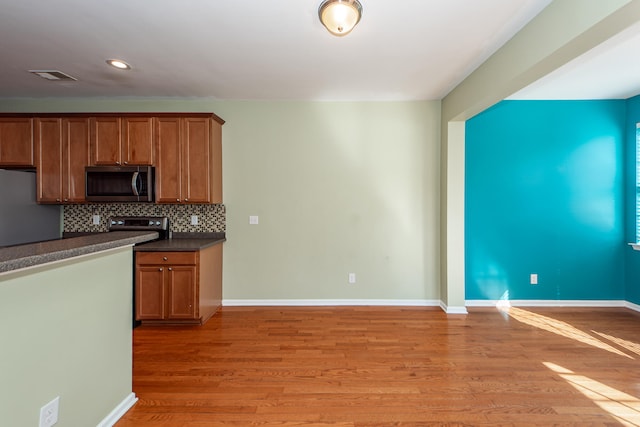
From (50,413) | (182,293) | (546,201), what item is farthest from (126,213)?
(546,201)

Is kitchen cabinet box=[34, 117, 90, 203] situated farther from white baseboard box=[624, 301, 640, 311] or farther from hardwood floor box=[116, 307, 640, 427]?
white baseboard box=[624, 301, 640, 311]

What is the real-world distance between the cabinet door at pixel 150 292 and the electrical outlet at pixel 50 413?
192 cm

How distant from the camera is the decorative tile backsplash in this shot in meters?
3.95

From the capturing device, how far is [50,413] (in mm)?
1426

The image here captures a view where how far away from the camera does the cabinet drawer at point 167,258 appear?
3.31m

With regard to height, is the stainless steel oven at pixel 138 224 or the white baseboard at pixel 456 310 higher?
the stainless steel oven at pixel 138 224

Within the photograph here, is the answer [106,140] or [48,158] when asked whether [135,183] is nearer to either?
[106,140]

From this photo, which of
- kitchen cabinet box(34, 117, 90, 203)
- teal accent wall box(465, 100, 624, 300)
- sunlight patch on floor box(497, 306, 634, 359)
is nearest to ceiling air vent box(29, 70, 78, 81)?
kitchen cabinet box(34, 117, 90, 203)

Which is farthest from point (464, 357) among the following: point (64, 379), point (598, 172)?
point (598, 172)

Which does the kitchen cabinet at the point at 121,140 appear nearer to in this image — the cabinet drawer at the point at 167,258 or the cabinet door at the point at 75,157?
the cabinet door at the point at 75,157

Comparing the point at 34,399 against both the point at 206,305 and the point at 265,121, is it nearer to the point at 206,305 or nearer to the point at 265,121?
→ the point at 206,305

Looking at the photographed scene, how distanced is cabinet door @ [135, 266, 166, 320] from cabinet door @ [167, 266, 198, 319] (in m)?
0.09

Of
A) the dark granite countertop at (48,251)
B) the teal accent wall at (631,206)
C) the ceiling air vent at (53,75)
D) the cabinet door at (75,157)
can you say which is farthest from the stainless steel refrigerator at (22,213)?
the teal accent wall at (631,206)

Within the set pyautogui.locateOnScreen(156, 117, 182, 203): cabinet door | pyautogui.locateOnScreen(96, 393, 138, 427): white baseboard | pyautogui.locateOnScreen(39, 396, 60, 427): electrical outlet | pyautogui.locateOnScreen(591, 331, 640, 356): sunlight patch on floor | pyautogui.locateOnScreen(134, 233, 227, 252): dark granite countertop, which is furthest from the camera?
pyautogui.locateOnScreen(156, 117, 182, 203): cabinet door
